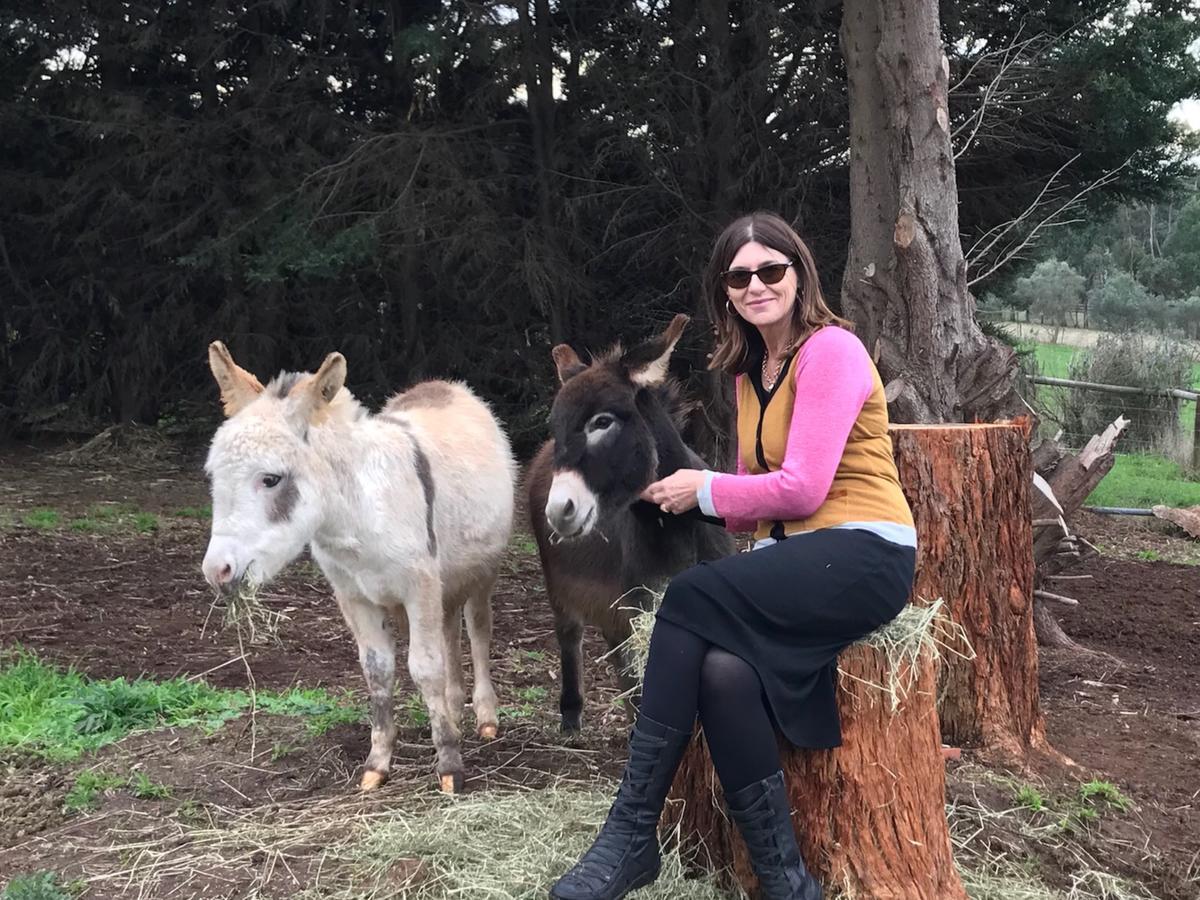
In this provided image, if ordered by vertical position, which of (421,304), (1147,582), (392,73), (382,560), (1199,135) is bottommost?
(1147,582)

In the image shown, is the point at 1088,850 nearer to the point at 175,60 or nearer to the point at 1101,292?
the point at 175,60

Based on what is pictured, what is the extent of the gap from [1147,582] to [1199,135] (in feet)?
13.7

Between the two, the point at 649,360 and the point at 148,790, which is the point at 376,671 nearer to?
the point at 148,790

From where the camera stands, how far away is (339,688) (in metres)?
4.96

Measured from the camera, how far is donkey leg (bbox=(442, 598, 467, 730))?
4145 millimetres

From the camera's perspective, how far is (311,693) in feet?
15.7

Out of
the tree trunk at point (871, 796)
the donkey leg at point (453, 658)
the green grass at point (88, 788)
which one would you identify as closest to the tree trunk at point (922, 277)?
the donkey leg at point (453, 658)

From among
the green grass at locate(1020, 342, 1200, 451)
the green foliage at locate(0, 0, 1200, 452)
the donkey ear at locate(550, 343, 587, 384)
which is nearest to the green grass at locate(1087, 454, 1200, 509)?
the green grass at locate(1020, 342, 1200, 451)

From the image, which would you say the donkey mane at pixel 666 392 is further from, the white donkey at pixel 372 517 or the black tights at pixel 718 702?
the black tights at pixel 718 702

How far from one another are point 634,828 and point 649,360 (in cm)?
145

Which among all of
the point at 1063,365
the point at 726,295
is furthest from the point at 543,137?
the point at 1063,365

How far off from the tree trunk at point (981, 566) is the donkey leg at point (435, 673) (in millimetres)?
1819

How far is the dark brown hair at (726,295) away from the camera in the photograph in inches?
109

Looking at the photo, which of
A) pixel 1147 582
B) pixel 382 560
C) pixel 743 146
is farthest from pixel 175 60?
pixel 1147 582
